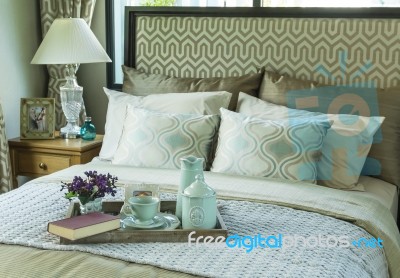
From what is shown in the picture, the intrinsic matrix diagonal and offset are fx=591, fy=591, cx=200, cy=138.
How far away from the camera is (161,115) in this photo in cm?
297

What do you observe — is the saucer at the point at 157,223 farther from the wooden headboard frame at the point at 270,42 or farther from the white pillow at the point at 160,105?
the wooden headboard frame at the point at 270,42

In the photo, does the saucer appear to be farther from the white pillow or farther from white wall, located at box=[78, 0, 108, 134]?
white wall, located at box=[78, 0, 108, 134]

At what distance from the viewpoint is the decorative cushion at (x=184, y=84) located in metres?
3.35

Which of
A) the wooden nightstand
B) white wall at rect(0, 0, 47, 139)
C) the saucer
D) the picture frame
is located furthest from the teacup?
white wall at rect(0, 0, 47, 139)

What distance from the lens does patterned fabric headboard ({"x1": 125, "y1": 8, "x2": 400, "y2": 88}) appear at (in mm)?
3244

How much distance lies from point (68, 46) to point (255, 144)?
140 cm

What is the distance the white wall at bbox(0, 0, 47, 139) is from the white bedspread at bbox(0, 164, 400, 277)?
119 centimetres

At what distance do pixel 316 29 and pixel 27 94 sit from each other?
194cm

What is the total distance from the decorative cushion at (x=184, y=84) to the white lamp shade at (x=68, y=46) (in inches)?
9.3

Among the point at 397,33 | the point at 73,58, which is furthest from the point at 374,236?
the point at 73,58

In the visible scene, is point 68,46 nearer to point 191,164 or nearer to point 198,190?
point 191,164

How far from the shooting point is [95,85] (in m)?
4.18

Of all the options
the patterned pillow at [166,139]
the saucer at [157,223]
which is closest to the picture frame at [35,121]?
the patterned pillow at [166,139]

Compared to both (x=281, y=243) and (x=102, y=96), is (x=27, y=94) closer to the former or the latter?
(x=102, y=96)
